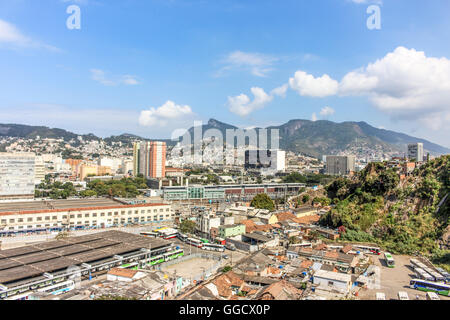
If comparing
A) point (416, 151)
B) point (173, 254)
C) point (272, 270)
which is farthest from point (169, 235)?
point (416, 151)

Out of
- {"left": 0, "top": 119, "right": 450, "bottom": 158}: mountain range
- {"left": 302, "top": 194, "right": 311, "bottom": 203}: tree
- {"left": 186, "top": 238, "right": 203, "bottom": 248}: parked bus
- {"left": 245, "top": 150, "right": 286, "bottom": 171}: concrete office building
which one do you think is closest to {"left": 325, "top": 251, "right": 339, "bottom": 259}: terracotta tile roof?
{"left": 186, "top": 238, "right": 203, "bottom": 248}: parked bus

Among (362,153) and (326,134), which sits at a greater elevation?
(326,134)

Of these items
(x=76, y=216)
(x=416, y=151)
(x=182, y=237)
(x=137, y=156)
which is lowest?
(x=182, y=237)

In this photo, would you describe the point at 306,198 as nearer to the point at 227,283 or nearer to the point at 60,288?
the point at 227,283

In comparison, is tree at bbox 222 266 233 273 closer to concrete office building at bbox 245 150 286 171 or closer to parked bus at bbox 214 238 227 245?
parked bus at bbox 214 238 227 245
